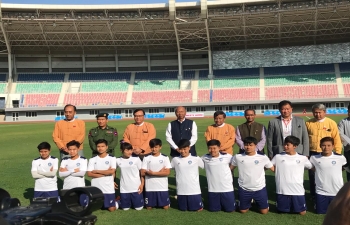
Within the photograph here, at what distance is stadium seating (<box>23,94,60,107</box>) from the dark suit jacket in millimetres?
39836

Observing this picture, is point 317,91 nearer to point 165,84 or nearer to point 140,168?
point 165,84

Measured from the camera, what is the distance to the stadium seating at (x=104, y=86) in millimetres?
43688

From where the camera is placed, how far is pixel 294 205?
505 cm

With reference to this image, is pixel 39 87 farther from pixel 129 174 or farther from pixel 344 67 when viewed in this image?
pixel 129 174

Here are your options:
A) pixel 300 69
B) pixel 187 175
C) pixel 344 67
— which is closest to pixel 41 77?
pixel 300 69

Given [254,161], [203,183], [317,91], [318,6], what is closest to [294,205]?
[254,161]

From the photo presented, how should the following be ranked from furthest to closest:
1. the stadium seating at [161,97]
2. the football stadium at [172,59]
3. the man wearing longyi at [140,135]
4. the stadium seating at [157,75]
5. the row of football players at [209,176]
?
the stadium seating at [157,75]
the stadium seating at [161,97]
the football stadium at [172,59]
the man wearing longyi at [140,135]
the row of football players at [209,176]

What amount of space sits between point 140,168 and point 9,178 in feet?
15.0

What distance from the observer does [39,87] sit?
43875mm

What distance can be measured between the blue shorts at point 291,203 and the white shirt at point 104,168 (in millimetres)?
2910

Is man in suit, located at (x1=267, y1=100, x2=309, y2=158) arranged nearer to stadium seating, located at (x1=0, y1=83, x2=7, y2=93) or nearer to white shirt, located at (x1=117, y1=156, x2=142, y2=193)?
white shirt, located at (x1=117, y1=156, x2=142, y2=193)

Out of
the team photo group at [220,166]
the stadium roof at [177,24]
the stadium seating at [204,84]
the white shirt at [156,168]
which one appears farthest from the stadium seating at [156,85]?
the white shirt at [156,168]

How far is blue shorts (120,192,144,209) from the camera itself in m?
5.59

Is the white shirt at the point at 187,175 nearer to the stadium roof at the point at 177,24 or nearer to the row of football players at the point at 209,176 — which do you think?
the row of football players at the point at 209,176
